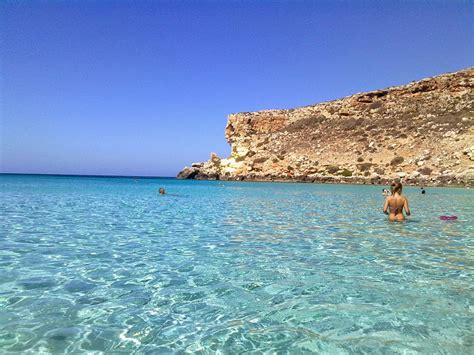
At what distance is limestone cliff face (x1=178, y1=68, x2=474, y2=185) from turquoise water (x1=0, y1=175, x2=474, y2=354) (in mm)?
39664

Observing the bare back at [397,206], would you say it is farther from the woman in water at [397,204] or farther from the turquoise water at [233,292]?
the turquoise water at [233,292]

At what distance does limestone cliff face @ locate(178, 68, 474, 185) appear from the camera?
46.2 m

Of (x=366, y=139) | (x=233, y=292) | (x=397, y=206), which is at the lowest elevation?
(x=233, y=292)

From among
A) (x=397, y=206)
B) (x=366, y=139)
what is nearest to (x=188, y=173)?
(x=366, y=139)

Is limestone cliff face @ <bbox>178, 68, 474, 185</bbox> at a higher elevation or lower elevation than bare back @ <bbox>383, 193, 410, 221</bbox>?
higher

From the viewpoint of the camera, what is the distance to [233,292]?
4.64 meters

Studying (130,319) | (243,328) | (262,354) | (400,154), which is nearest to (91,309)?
(130,319)

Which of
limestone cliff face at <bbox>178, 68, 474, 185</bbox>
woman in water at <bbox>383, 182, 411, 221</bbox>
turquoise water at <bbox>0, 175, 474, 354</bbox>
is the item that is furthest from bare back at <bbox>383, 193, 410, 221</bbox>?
limestone cliff face at <bbox>178, 68, 474, 185</bbox>

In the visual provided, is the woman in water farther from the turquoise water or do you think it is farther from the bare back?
the turquoise water

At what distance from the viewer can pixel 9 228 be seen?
9.23 meters

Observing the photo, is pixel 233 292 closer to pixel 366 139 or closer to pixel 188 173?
pixel 366 139

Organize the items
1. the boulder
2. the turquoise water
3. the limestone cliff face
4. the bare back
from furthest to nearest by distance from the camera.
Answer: the boulder → the limestone cliff face → the bare back → the turquoise water

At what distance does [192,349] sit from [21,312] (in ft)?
6.51

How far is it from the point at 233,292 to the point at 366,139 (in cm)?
5493
